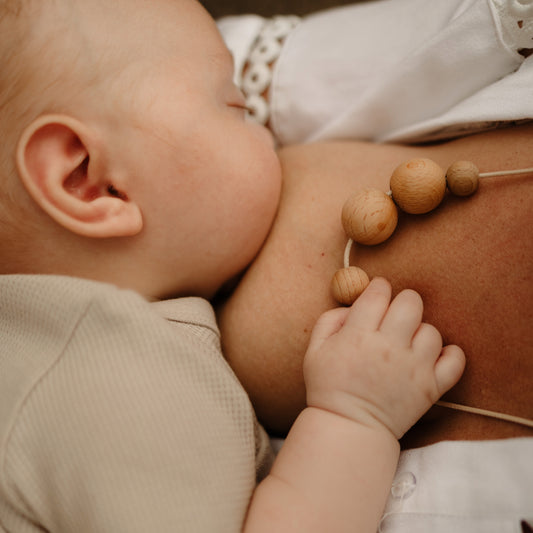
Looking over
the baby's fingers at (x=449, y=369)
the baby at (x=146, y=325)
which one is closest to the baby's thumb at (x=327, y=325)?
the baby at (x=146, y=325)

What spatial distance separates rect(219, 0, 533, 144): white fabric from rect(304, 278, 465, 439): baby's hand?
34 centimetres

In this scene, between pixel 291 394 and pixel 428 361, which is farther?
pixel 291 394

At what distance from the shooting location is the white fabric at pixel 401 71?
30.4 inches

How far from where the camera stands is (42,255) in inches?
28.8

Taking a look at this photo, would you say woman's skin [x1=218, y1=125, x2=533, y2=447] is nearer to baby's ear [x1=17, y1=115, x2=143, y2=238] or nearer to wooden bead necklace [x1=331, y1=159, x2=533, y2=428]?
wooden bead necklace [x1=331, y1=159, x2=533, y2=428]

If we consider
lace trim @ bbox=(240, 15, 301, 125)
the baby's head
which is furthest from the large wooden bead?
lace trim @ bbox=(240, 15, 301, 125)

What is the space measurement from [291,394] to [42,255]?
42cm

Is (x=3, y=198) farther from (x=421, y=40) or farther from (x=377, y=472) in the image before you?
(x=421, y=40)

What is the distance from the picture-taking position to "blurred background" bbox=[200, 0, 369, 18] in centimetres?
141

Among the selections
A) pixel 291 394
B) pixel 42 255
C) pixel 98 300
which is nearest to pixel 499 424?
pixel 291 394

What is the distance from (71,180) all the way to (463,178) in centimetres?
53

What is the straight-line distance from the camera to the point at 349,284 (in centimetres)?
68

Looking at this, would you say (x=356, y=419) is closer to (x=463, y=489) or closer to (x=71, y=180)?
(x=463, y=489)

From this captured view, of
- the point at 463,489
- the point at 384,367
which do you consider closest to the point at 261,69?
the point at 384,367
